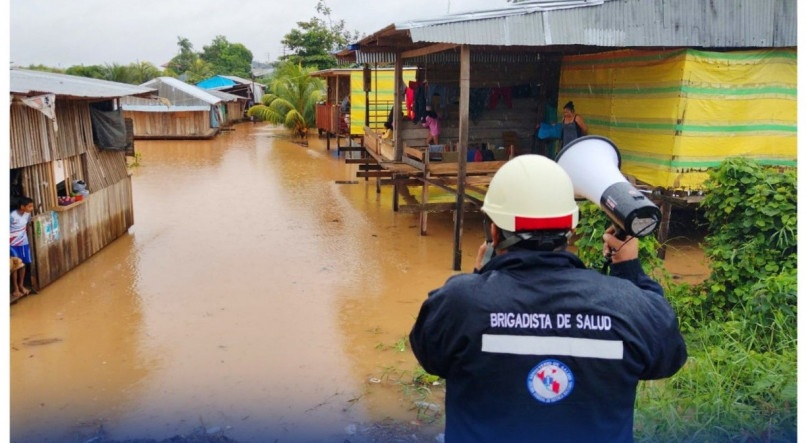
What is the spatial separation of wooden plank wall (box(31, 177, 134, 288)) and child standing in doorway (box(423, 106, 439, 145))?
5.07 m

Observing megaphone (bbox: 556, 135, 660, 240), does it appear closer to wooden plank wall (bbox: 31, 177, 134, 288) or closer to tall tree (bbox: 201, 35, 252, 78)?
wooden plank wall (bbox: 31, 177, 134, 288)

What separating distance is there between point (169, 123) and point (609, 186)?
83.6 feet

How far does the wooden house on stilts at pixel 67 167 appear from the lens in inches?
291

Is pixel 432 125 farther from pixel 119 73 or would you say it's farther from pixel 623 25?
pixel 119 73

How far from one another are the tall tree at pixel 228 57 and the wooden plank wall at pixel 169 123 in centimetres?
2546

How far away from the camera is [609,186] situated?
7.47 feet

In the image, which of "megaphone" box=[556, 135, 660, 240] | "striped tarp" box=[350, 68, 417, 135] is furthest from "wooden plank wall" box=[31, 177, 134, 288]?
"striped tarp" box=[350, 68, 417, 135]

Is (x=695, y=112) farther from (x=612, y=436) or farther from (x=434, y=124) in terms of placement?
(x=612, y=436)

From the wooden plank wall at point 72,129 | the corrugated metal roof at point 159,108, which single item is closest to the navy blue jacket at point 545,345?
the wooden plank wall at point 72,129

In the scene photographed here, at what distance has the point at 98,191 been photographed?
9578 millimetres

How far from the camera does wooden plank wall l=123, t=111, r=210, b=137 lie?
82.8ft

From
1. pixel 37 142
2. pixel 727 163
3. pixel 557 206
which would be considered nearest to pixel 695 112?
pixel 727 163

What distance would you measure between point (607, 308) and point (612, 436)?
15.3 inches

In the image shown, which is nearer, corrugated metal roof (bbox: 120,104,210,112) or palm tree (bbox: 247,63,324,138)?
corrugated metal roof (bbox: 120,104,210,112)
